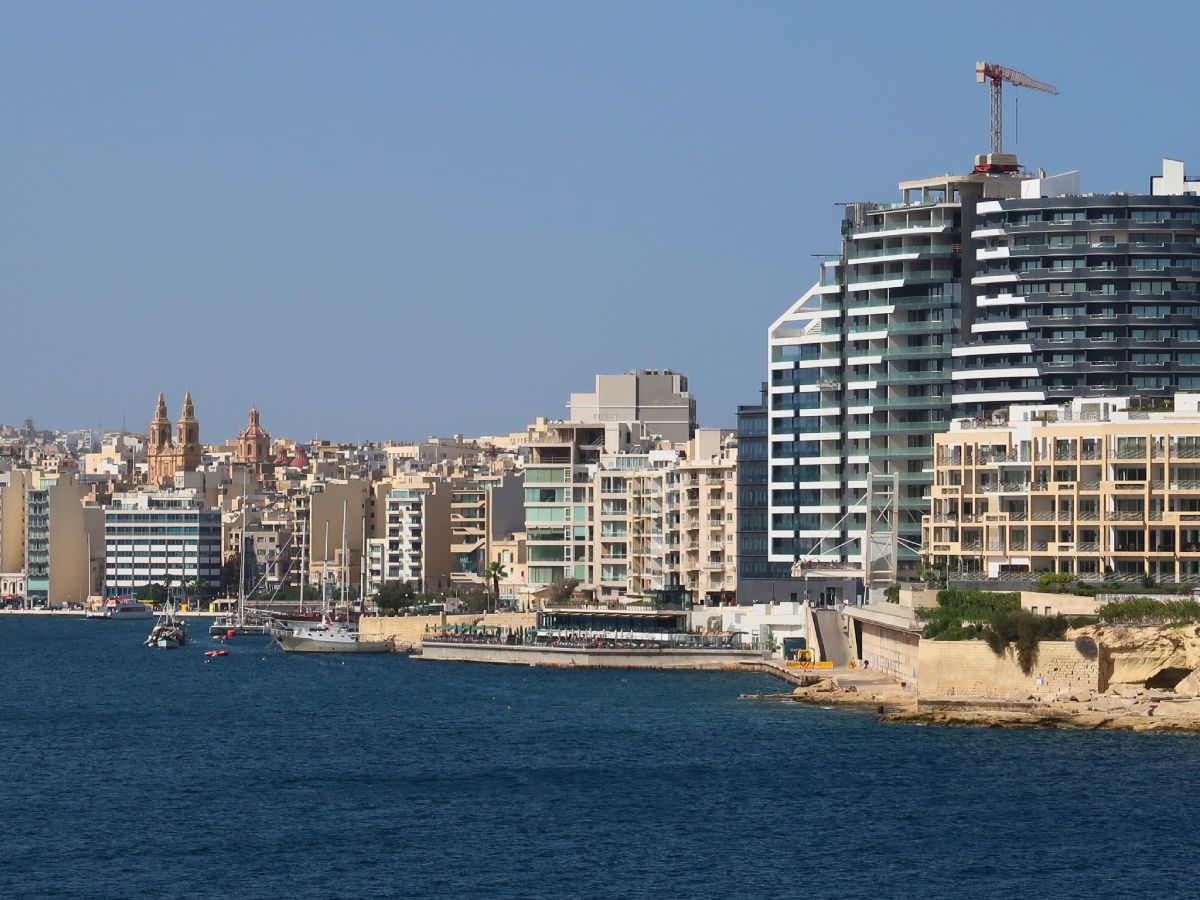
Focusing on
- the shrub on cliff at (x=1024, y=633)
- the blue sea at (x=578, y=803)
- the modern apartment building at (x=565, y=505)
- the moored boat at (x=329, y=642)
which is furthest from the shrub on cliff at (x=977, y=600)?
the modern apartment building at (x=565, y=505)

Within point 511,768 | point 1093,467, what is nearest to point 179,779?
point 511,768

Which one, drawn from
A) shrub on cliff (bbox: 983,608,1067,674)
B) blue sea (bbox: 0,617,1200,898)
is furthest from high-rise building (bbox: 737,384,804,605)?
shrub on cliff (bbox: 983,608,1067,674)

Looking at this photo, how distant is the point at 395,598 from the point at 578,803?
10987 cm

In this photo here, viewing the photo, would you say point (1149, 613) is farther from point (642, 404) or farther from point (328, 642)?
point (642, 404)

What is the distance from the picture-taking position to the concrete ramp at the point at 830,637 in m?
110

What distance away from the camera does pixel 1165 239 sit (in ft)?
→ 375

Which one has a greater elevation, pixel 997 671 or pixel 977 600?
pixel 977 600

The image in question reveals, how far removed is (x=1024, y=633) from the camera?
276 ft

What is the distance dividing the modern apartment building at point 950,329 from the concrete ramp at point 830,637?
5.53 metres

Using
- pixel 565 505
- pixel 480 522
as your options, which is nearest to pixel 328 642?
pixel 565 505

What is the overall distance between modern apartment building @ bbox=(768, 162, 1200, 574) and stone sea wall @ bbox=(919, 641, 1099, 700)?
23837 millimetres

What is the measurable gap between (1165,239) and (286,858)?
66965 millimetres

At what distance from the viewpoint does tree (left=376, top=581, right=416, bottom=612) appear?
176m

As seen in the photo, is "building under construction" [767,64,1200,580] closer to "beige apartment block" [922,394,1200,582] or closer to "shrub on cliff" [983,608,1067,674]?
"beige apartment block" [922,394,1200,582]
